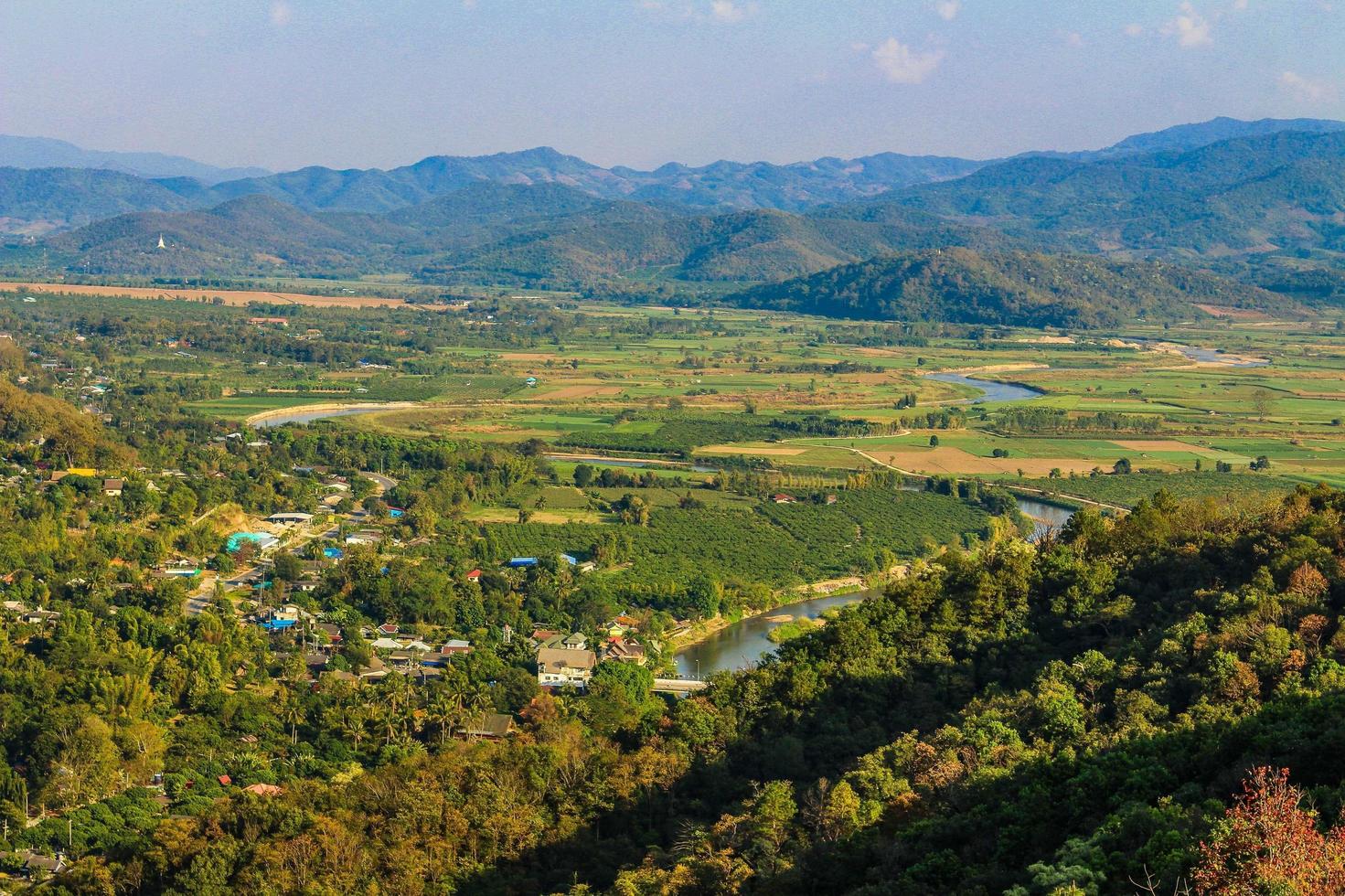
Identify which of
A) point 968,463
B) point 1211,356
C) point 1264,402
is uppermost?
point 1211,356

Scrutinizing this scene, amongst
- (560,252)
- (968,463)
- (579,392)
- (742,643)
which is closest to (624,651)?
(742,643)

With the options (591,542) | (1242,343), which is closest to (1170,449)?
(591,542)

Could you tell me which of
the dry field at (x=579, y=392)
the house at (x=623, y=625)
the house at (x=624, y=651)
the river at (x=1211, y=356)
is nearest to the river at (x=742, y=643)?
the house at (x=624, y=651)

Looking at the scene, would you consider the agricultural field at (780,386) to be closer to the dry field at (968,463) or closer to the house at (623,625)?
the dry field at (968,463)

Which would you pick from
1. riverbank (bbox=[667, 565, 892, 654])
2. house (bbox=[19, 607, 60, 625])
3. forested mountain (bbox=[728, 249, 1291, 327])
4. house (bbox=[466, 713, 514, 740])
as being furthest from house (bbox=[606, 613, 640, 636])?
forested mountain (bbox=[728, 249, 1291, 327])

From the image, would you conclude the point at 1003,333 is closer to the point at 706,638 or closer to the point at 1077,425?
the point at 1077,425

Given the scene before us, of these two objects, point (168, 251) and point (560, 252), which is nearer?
point (168, 251)

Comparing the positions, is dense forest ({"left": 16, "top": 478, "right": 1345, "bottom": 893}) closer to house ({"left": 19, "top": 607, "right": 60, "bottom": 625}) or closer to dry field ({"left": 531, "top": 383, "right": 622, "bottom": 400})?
house ({"left": 19, "top": 607, "right": 60, "bottom": 625})

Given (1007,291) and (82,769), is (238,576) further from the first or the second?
(1007,291)
